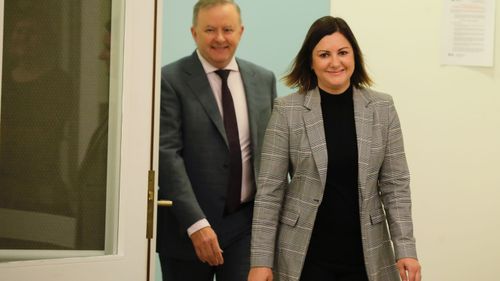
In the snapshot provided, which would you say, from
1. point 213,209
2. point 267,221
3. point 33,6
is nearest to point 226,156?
point 213,209

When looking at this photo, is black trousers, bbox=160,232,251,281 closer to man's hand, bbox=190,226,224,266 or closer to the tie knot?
man's hand, bbox=190,226,224,266

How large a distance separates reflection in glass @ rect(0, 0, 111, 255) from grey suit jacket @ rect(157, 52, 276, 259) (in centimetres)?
38

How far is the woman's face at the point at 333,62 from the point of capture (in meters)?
2.12

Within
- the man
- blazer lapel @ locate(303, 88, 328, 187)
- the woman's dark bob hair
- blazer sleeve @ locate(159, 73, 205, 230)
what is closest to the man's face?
the man

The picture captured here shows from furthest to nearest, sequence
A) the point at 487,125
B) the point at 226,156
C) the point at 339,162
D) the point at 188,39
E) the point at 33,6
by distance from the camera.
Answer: the point at 487,125
the point at 188,39
the point at 226,156
the point at 339,162
the point at 33,6

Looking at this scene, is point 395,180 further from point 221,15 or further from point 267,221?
point 221,15

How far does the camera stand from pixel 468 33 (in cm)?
335

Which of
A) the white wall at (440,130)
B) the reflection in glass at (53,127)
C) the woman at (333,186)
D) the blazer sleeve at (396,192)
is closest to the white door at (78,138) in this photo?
the reflection in glass at (53,127)

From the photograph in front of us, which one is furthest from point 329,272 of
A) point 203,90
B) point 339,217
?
point 203,90

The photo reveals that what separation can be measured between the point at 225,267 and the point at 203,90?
62cm

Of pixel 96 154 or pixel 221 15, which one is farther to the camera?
pixel 221 15

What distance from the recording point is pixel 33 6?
1.85 metres

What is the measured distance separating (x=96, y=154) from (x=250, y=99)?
669 mm

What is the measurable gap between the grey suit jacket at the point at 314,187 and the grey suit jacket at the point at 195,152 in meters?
0.28
